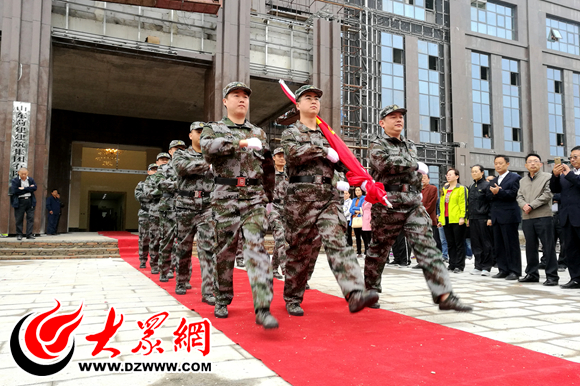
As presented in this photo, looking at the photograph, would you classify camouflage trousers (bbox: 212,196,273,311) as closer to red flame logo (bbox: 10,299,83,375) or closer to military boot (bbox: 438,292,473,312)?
red flame logo (bbox: 10,299,83,375)

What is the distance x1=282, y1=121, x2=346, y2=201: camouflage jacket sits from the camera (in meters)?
3.85

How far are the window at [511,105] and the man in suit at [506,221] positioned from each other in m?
21.5

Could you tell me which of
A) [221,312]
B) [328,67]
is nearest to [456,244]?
[221,312]

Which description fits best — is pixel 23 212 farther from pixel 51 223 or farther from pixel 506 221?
pixel 506 221

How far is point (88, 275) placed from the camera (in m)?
7.45

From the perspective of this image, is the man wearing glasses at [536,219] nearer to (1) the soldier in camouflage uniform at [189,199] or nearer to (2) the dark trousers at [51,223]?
(1) the soldier in camouflage uniform at [189,199]

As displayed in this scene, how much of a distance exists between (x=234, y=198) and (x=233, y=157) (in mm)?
371

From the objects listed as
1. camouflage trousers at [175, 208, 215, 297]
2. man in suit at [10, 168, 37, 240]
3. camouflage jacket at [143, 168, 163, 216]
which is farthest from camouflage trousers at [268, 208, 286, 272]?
man in suit at [10, 168, 37, 240]

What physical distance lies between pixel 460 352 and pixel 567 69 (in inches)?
1263

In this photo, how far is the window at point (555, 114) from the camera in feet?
90.6

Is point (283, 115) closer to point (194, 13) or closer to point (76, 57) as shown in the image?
point (194, 13)

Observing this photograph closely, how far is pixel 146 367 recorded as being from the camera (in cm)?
253

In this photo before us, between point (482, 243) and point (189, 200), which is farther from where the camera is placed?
point (482, 243)

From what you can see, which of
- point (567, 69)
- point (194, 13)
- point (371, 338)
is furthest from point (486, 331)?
point (567, 69)
